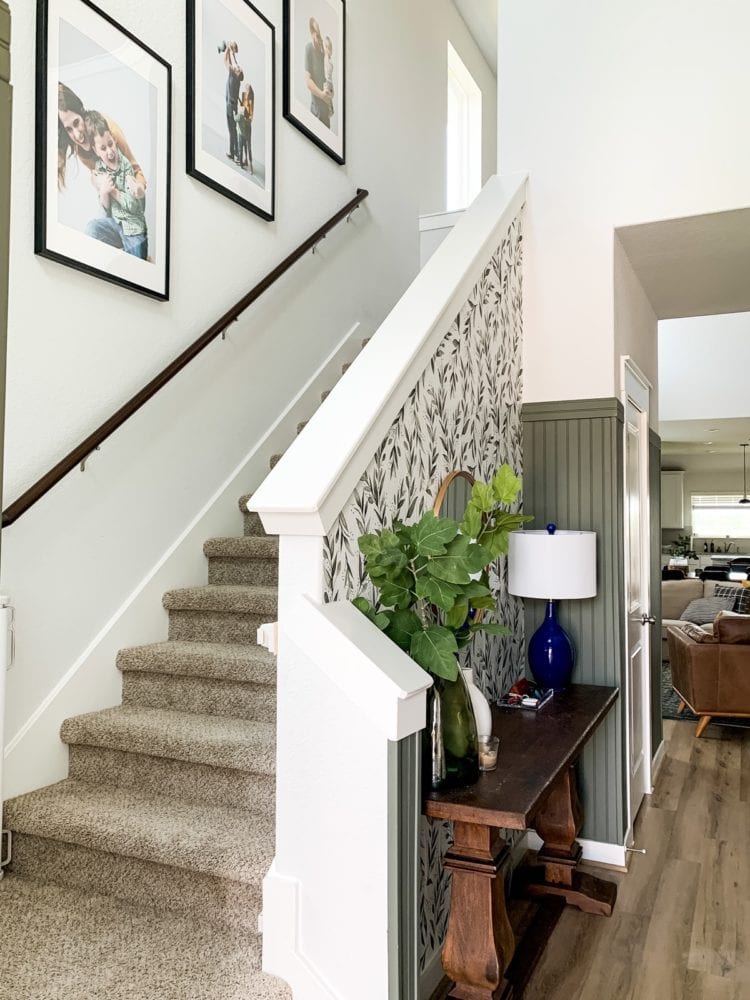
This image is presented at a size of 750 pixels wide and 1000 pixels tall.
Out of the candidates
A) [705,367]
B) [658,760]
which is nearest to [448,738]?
[658,760]

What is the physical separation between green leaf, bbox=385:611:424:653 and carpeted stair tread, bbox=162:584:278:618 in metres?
1.09

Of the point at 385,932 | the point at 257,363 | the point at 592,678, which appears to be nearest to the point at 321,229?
the point at 257,363

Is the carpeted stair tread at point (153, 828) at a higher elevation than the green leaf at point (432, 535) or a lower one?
lower

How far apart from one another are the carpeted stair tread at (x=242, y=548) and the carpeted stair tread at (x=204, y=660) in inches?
16.4

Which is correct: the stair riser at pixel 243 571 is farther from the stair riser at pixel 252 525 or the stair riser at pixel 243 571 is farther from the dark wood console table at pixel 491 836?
the dark wood console table at pixel 491 836

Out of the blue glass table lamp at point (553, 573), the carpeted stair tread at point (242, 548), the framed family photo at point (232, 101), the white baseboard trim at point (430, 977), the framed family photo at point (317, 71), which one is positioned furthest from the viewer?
the framed family photo at point (317, 71)

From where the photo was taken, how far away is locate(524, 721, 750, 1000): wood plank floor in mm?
2289

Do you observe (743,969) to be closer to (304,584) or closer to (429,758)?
(429,758)

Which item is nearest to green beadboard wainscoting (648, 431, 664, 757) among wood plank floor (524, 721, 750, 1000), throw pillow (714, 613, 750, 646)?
wood plank floor (524, 721, 750, 1000)

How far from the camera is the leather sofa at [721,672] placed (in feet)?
16.9

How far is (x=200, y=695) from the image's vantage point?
8.70 ft

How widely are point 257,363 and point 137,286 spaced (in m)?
0.89

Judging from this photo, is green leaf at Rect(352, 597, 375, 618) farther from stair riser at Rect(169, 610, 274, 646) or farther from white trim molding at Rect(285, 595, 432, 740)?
stair riser at Rect(169, 610, 274, 646)

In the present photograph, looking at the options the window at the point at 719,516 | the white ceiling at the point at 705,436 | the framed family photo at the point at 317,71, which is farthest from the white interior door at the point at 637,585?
the window at the point at 719,516
